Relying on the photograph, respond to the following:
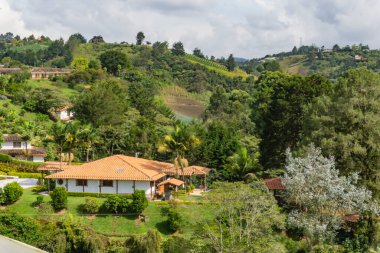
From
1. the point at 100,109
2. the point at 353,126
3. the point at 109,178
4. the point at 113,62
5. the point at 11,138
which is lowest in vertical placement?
the point at 109,178

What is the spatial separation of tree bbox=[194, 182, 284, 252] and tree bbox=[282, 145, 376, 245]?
13.1 ft

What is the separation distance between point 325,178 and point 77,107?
Result: 43732 mm

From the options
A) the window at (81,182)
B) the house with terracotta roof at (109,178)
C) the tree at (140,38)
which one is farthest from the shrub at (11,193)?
the tree at (140,38)

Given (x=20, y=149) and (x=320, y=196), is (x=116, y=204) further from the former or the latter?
(x=20, y=149)

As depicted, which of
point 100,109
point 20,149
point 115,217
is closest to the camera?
point 115,217

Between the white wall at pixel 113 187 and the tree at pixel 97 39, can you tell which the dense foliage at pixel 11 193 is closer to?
the white wall at pixel 113 187

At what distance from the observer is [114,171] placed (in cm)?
3959

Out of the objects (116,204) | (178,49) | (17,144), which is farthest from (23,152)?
(178,49)

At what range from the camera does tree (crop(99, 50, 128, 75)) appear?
11594 cm

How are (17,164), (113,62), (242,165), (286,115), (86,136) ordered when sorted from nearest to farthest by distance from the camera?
(242,165) < (286,115) < (86,136) < (17,164) < (113,62)

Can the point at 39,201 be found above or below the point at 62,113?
below

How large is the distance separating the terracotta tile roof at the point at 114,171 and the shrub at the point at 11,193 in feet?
10.4

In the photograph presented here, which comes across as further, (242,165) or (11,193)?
(242,165)

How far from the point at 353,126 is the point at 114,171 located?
19.0 m
